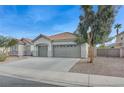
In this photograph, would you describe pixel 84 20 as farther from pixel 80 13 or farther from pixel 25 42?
pixel 25 42

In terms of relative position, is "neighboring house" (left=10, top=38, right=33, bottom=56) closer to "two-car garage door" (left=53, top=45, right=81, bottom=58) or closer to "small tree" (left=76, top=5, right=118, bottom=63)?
"two-car garage door" (left=53, top=45, right=81, bottom=58)

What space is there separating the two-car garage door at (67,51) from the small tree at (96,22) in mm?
7114

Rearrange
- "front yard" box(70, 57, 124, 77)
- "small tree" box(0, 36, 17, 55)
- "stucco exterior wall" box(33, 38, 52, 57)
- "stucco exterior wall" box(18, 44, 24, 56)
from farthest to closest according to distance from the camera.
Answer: "stucco exterior wall" box(18, 44, 24, 56) < "stucco exterior wall" box(33, 38, 52, 57) < "small tree" box(0, 36, 17, 55) < "front yard" box(70, 57, 124, 77)

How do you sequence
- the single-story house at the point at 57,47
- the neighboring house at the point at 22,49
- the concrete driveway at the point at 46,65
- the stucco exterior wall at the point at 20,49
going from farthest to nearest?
the stucco exterior wall at the point at 20,49
the neighboring house at the point at 22,49
the single-story house at the point at 57,47
the concrete driveway at the point at 46,65

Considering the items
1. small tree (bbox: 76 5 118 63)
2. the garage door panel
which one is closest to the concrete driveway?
small tree (bbox: 76 5 118 63)

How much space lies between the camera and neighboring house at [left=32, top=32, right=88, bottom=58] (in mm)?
19484

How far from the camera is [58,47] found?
69.0 feet

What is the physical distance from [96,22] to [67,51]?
9191 mm

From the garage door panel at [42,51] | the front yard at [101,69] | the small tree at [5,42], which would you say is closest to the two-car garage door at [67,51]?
the garage door panel at [42,51]

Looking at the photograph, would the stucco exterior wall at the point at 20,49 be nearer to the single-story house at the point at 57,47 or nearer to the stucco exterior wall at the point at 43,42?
the single-story house at the point at 57,47

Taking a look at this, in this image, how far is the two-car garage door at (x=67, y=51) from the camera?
64.2ft

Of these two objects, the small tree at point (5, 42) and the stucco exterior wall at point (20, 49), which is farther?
the stucco exterior wall at point (20, 49)
